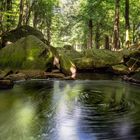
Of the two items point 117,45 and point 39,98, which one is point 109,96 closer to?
point 39,98

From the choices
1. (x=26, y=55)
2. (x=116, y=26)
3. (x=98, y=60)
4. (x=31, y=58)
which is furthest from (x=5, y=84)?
(x=116, y=26)

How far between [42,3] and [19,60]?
2466 centimetres

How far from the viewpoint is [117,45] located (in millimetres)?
32281

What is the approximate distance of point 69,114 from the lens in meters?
10.8

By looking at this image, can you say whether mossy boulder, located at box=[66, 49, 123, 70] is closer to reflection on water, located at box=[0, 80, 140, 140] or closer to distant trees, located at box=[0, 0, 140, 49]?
distant trees, located at box=[0, 0, 140, 49]

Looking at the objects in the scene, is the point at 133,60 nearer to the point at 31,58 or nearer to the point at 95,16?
the point at 31,58

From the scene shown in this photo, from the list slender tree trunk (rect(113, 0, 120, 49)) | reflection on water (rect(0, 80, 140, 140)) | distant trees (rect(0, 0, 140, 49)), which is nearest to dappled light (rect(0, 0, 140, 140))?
reflection on water (rect(0, 80, 140, 140))

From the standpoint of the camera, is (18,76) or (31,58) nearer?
(18,76)

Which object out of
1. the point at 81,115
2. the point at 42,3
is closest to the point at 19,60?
the point at 81,115

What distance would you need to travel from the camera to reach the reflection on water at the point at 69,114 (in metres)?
8.47

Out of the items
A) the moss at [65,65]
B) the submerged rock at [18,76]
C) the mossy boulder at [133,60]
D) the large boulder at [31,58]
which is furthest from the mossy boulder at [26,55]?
the mossy boulder at [133,60]

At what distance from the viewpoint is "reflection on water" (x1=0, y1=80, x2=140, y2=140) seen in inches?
333

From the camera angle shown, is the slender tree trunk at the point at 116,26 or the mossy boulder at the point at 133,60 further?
the slender tree trunk at the point at 116,26

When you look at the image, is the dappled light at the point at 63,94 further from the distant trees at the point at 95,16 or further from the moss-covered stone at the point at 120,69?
the distant trees at the point at 95,16
